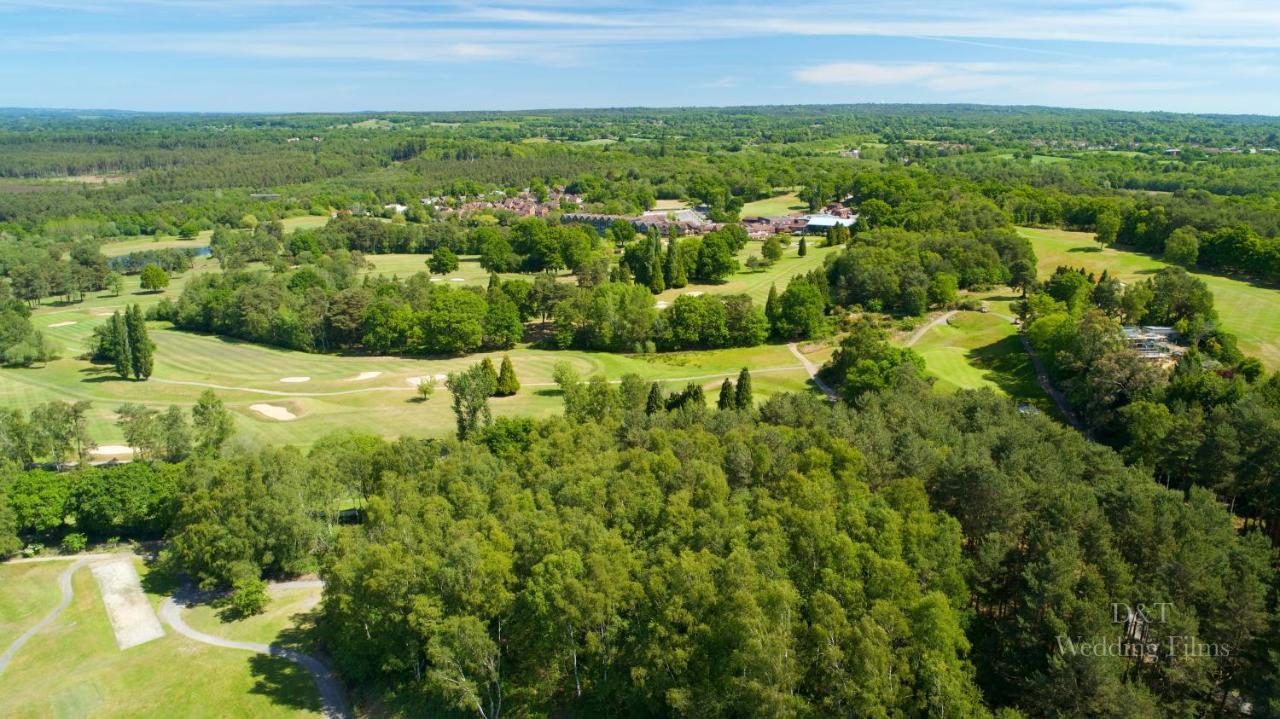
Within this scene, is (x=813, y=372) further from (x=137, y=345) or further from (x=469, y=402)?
(x=137, y=345)

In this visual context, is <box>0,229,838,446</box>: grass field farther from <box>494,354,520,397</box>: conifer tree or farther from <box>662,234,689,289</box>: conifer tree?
<box>662,234,689,289</box>: conifer tree

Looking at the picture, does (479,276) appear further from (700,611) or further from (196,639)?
(700,611)

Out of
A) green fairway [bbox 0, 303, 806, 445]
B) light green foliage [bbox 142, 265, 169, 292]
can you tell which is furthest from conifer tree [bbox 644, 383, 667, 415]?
light green foliage [bbox 142, 265, 169, 292]

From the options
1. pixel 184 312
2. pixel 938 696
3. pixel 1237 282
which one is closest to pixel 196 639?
pixel 938 696

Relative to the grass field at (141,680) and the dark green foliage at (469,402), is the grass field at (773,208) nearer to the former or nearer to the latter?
the dark green foliage at (469,402)

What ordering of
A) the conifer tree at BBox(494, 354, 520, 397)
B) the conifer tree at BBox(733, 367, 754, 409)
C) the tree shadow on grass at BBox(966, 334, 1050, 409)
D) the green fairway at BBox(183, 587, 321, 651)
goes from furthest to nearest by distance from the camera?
the conifer tree at BBox(494, 354, 520, 397) < the tree shadow on grass at BBox(966, 334, 1050, 409) < the conifer tree at BBox(733, 367, 754, 409) < the green fairway at BBox(183, 587, 321, 651)

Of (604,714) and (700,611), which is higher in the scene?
(700,611)
